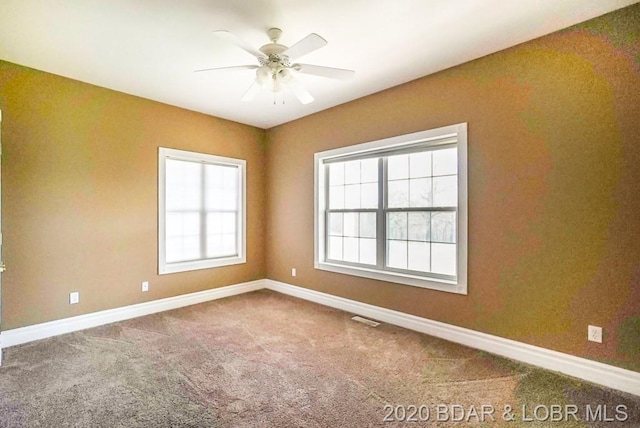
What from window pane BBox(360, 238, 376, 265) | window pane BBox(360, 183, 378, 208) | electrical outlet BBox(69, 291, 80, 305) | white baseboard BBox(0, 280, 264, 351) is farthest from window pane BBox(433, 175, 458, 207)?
electrical outlet BBox(69, 291, 80, 305)

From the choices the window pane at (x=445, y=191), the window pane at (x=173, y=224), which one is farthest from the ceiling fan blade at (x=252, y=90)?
the window pane at (x=173, y=224)

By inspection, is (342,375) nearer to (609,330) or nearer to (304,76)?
(609,330)

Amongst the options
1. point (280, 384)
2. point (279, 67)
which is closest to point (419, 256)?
point (280, 384)

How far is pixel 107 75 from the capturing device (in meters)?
3.24

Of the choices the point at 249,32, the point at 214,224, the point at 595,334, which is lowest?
the point at 595,334

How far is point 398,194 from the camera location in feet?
12.1

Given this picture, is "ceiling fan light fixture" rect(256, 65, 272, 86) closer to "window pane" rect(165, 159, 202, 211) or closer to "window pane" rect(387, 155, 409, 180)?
"window pane" rect(387, 155, 409, 180)

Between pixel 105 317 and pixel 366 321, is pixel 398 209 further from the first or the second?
pixel 105 317

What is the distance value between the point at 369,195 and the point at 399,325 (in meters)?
1.67

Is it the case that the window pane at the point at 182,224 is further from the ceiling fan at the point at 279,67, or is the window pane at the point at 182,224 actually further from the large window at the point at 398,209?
the ceiling fan at the point at 279,67

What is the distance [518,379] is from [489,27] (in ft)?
9.33

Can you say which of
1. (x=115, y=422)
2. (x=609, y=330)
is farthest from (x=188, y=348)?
(x=609, y=330)

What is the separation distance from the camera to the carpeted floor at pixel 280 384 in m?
1.93

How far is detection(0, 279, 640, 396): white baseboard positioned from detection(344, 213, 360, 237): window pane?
0.94m
